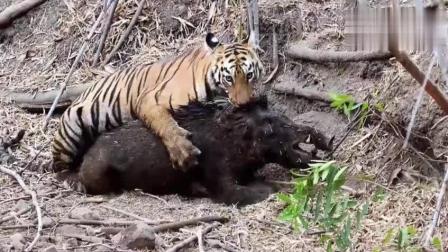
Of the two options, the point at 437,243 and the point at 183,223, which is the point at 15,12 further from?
the point at 437,243

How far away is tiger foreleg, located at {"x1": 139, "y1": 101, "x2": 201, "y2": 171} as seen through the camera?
17.5 feet

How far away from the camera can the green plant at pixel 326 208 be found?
3789 mm

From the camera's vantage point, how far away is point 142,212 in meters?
4.98

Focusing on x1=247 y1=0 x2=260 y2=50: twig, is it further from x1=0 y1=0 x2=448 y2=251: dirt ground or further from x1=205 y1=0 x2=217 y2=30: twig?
x1=205 y1=0 x2=217 y2=30: twig

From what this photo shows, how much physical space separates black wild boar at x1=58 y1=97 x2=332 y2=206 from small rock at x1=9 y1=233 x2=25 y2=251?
1174 mm

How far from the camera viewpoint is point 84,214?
190 inches

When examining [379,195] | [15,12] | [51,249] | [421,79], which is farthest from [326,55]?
[15,12]

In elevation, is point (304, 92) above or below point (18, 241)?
above

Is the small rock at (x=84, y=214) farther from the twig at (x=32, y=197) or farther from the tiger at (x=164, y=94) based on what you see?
the tiger at (x=164, y=94)

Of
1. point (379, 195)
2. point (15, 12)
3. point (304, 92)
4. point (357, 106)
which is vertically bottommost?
point (379, 195)

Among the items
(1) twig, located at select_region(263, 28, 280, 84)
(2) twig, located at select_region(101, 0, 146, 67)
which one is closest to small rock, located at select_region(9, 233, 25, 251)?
(1) twig, located at select_region(263, 28, 280, 84)

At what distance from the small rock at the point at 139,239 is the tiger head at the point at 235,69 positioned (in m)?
1.51

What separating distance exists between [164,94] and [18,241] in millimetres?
1924

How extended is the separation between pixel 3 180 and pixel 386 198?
2.74 metres
